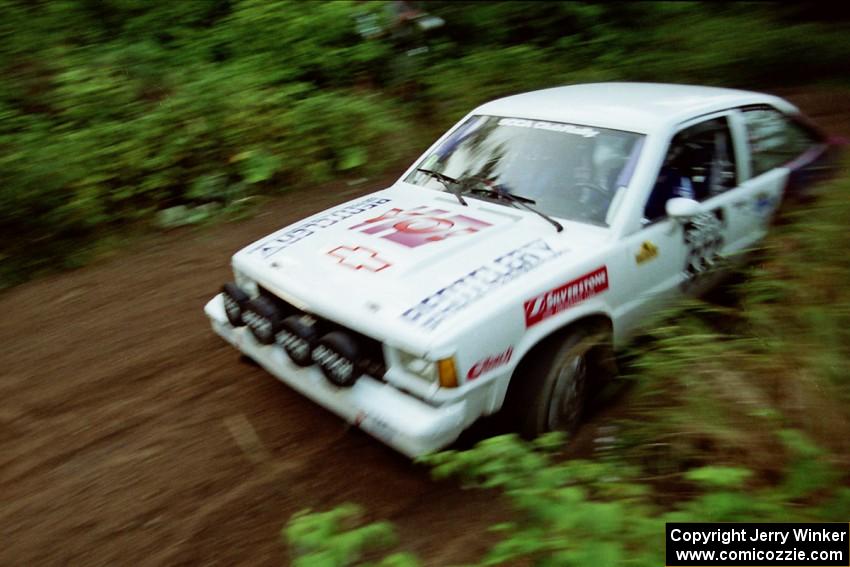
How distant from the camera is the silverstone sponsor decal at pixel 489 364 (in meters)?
3.19

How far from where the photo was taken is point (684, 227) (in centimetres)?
411

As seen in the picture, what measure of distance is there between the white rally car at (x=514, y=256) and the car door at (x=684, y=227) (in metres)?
0.01

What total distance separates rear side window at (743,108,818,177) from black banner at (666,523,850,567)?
8.77ft

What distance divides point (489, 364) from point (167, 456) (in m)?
1.73

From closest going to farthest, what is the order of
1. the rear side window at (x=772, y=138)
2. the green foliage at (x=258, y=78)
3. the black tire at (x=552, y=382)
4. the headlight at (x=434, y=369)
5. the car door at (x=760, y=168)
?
1. the headlight at (x=434, y=369)
2. the black tire at (x=552, y=382)
3. the car door at (x=760, y=168)
4. the rear side window at (x=772, y=138)
5. the green foliage at (x=258, y=78)

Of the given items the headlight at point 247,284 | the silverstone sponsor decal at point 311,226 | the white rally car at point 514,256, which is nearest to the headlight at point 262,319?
the white rally car at point 514,256

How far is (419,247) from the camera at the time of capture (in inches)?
145

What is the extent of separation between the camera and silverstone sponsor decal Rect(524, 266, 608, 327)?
11.1 feet

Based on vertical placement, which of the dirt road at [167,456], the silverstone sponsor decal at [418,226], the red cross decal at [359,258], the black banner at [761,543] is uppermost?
the silverstone sponsor decal at [418,226]

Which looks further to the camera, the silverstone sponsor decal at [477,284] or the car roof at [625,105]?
the car roof at [625,105]

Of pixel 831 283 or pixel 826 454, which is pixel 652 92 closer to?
pixel 831 283

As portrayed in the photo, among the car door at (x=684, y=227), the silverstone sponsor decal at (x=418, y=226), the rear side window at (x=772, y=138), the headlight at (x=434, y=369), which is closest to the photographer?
the headlight at (x=434, y=369)

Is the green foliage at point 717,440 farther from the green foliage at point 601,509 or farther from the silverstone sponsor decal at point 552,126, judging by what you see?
the silverstone sponsor decal at point 552,126

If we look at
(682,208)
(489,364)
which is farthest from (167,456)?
(682,208)
